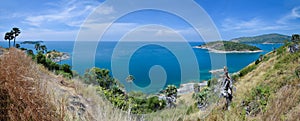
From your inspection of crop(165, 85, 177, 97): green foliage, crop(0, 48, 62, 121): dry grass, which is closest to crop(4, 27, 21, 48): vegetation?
crop(165, 85, 177, 97): green foliage

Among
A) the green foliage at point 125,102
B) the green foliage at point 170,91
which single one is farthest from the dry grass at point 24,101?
the green foliage at point 170,91

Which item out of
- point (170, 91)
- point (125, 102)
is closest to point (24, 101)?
point (125, 102)

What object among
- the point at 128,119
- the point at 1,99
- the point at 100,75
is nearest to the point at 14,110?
the point at 1,99

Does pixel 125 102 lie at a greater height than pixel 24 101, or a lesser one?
lesser

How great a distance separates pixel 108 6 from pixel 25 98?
467cm

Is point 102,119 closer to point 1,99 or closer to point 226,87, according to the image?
point 1,99

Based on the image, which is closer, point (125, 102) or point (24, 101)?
point (24, 101)

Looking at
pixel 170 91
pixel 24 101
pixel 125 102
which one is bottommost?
pixel 170 91

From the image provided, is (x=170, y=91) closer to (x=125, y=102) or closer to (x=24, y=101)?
(x=125, y=102)

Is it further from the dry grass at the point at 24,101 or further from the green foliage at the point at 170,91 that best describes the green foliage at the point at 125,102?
the green foliage at the point at 170,91

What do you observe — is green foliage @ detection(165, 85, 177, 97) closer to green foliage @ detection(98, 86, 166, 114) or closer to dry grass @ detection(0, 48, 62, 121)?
green foliage @ detection(98, 86, 166, 114)

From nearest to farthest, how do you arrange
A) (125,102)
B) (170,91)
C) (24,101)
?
(24,101) < (125,102) < (170,91)

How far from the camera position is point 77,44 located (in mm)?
6965

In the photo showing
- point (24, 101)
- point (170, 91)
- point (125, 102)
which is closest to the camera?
point (24, 101)
